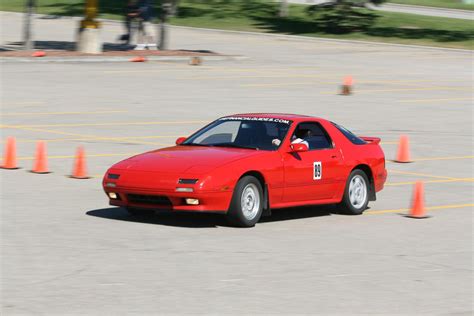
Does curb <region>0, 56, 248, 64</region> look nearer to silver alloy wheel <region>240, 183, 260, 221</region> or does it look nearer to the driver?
the driver

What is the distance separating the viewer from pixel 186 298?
30.7ft

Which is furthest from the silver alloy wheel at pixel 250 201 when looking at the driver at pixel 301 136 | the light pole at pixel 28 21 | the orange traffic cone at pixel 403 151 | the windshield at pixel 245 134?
the light pole at pixel 28 21

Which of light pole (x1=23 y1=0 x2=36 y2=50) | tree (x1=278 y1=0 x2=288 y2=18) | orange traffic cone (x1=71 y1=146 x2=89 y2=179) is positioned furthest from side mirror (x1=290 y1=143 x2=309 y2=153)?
tree (x1=278 y1=0 x2=288 y2=18)

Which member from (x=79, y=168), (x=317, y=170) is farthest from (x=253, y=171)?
(x=79, y=168)

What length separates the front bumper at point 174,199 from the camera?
13.0 metres

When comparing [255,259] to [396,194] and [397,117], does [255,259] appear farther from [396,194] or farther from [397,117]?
[397,117]

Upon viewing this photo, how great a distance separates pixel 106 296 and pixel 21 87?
23.2 meters

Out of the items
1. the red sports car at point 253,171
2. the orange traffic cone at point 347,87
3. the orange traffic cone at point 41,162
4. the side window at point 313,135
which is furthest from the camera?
the orange traffic cone at point 347,87

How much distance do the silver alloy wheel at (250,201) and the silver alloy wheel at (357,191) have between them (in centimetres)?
202

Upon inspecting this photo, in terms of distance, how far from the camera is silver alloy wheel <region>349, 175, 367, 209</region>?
1516cm

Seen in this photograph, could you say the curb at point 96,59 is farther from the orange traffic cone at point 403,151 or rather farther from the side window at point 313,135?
the side window at point 313,135

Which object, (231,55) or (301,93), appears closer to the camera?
(301,93)

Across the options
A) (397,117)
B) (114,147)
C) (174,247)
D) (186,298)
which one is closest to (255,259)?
(174,247)

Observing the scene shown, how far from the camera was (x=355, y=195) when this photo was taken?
15.2m
